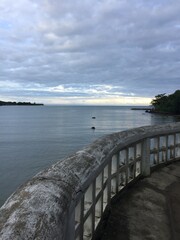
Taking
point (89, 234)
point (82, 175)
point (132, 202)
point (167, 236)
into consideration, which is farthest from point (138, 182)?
point (82, 175)

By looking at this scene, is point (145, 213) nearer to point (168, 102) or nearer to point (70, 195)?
point (70, 195)

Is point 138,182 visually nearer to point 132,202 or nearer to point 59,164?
point 132,202

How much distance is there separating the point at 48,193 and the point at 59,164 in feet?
2.08

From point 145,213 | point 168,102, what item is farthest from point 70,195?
point 168,102

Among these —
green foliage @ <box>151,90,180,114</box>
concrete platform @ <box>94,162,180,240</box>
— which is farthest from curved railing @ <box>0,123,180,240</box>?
green foliage @ <box>151,90,180,114</box>

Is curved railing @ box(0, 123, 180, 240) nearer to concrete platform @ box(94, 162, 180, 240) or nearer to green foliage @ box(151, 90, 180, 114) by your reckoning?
concrete platform @ box(94, 162, 180, 240)

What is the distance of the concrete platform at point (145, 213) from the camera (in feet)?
11.1

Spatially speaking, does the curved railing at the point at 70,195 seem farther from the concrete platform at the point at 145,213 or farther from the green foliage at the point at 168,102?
the green foliage at the point at 168,102

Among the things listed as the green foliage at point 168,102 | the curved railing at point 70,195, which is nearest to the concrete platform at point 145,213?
the curved railing at point 70,195

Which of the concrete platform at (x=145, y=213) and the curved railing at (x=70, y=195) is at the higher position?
the curved railing at (x=70, y=195)

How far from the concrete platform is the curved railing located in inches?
7.0

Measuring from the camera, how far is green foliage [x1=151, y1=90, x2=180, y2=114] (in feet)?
406

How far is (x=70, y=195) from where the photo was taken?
1882 millimetres

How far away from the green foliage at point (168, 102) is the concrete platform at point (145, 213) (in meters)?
120
